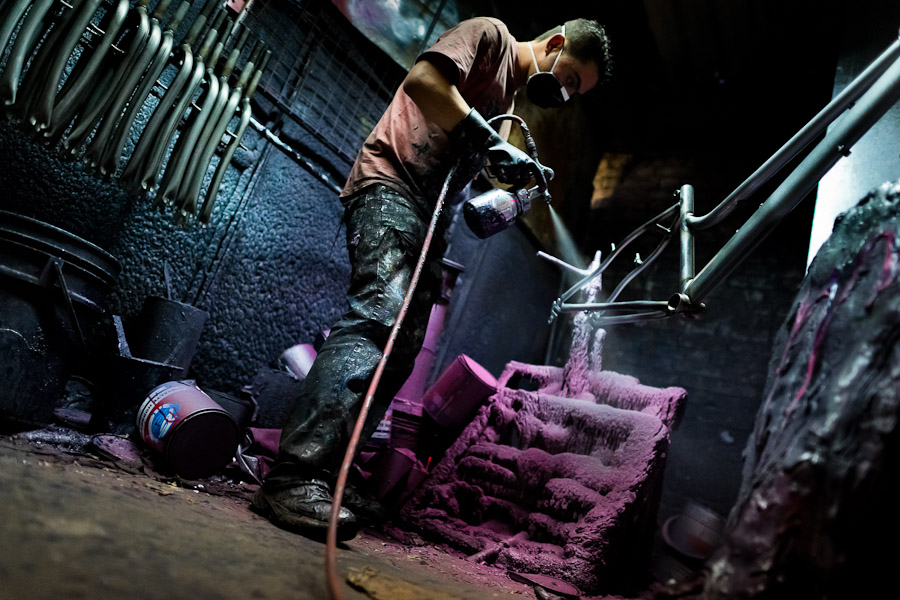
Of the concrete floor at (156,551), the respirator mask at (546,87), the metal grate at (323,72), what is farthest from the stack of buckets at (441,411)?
the metal grate at (323,72)

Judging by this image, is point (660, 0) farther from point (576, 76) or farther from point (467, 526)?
point (467, 526)

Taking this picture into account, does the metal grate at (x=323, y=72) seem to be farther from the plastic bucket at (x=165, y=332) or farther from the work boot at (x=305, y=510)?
the work boot at (x=305, y=510)

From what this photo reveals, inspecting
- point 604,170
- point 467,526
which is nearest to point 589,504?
point 467,526

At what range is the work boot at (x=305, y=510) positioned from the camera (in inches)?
59.8

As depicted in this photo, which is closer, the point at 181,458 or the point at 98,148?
the point at 181,458

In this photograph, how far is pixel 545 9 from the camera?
509 centimetres

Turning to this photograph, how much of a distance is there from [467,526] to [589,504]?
0.56 metres

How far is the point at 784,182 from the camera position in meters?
1.83

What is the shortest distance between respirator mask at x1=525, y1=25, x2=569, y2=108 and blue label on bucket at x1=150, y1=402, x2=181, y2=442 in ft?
6.63

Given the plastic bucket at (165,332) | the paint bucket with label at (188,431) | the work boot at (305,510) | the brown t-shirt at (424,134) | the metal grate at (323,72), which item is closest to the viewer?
the work boot at (305,510)

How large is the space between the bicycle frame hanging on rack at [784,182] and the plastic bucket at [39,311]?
7.89 feet

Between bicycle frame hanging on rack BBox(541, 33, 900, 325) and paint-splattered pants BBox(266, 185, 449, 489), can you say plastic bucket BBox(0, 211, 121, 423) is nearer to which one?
paint-splattered pants BBox(266, 185, 449, 489)

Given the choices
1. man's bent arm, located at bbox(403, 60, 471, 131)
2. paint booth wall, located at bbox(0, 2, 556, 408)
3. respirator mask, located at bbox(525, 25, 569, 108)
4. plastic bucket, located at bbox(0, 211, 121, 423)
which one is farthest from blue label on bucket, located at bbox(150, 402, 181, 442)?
respirator mask, located at bbox(525, 25, 569, 108)

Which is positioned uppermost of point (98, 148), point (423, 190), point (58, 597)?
point (423, 190)
